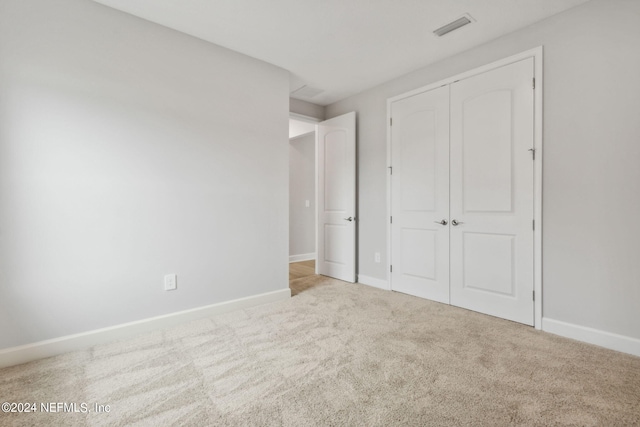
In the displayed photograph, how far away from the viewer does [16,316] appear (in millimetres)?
1889

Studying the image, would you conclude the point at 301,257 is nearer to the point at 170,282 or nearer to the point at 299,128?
the point at 299,128

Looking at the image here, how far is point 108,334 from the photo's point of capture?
2184 mm

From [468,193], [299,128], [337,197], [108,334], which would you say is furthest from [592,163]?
[299,128]

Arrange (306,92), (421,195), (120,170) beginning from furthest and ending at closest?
1. (306,92)
2. (421,195)
3. (120,170)

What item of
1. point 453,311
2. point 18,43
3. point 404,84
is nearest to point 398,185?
point 404,84

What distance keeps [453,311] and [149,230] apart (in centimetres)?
283

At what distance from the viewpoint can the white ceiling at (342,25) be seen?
7.20 ft

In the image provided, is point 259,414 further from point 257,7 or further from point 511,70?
point 511,70

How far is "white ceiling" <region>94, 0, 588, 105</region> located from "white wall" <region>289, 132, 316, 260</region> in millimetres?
2673

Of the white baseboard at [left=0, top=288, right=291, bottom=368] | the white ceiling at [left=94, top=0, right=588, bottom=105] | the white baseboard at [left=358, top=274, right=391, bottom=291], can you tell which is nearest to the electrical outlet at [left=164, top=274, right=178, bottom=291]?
the white baseboard at [left=0, top=288, right=291, bottom=368]

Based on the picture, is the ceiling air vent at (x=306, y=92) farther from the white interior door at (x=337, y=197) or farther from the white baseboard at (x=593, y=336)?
the white baseboard at (x=593, y=336)

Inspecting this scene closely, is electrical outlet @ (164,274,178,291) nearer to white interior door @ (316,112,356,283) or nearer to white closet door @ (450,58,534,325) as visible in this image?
white interior door @ (316,112,356,283)

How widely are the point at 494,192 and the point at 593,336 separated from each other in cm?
128

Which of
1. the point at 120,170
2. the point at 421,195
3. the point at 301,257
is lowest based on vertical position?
the point at 301,257
